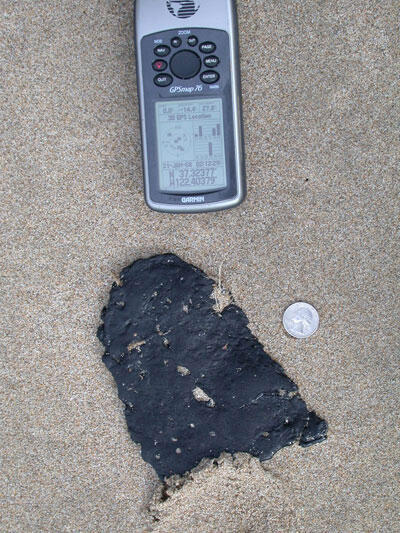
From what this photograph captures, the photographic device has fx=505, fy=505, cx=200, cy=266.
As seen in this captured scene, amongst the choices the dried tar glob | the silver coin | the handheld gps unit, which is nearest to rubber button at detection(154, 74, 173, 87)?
the handheld gps unit

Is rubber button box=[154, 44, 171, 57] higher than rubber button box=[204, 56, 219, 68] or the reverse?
higher

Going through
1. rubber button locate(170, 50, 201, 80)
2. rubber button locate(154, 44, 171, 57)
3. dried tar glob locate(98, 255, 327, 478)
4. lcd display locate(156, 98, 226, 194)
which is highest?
rubber button locate(154, 44, 171, 57)

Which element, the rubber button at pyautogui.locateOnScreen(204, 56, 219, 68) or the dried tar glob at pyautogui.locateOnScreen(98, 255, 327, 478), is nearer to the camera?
the rubber button at pyautogui.locateOnScreen(204, 56, 219, 68)

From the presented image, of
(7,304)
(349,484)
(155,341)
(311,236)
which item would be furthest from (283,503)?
(7,304)

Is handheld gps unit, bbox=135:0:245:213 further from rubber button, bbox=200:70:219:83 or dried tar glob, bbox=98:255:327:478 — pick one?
dried tar glob, bbox=98:255:327:478

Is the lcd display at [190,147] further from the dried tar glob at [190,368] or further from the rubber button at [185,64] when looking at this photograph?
the dried tar glob at [190,368]

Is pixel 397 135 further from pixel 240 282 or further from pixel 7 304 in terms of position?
pixel 7 304

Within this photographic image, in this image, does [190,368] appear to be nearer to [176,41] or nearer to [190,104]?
[190,104]
